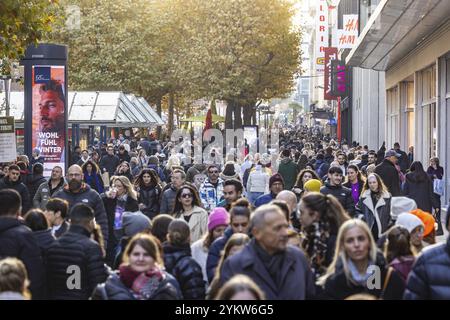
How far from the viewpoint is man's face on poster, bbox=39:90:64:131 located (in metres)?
23.7

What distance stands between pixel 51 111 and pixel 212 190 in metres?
9.23

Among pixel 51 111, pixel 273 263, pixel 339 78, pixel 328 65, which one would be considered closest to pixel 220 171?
pixel 51 111

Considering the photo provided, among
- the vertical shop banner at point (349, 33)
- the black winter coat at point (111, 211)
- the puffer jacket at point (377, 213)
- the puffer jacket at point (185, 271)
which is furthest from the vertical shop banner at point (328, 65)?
the puffer jacket at point (185, 271)

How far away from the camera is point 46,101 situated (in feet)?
77.8

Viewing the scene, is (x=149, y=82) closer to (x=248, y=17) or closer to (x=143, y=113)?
(x=248, y=17)

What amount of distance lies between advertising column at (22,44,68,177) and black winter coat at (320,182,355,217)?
11.4m

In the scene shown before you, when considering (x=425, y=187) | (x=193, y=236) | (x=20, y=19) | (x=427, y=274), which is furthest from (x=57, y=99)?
(x=427, y=274)

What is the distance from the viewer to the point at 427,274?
6594mm

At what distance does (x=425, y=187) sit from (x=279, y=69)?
4140 centimetres

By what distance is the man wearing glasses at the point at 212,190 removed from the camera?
1530 cm

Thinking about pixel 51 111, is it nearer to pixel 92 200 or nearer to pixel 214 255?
pixel 92 200

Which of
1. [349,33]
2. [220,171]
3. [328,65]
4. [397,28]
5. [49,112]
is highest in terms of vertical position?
[328,65]

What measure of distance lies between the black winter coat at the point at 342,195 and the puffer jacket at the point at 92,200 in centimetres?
282

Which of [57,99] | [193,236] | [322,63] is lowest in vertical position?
[193,236]
